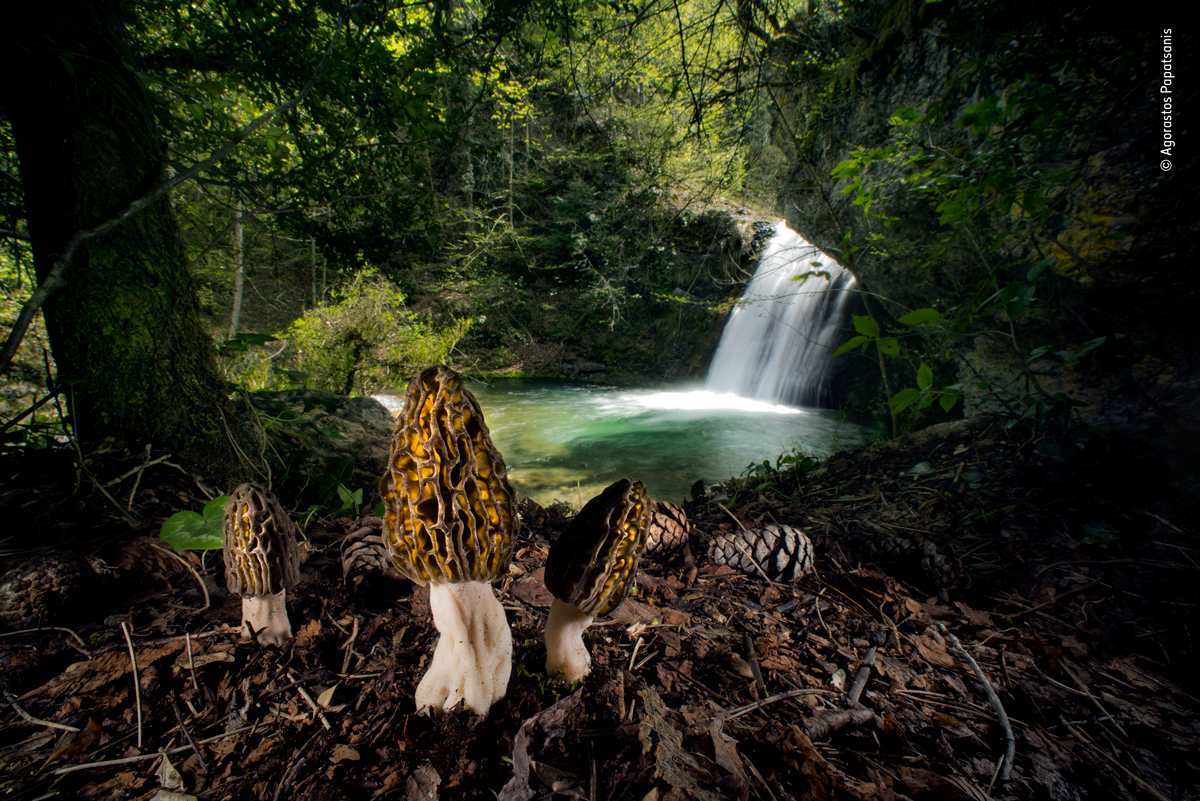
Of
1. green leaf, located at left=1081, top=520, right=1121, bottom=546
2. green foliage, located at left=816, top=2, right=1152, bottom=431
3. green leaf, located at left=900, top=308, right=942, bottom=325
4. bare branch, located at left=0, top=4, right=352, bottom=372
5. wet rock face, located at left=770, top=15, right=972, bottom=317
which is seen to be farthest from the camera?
wet rock face, located at left=770, top=15, right=972, bottom=317

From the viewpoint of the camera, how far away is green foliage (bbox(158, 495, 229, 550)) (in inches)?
55.9

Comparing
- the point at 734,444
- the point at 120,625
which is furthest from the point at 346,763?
the point at 734,444

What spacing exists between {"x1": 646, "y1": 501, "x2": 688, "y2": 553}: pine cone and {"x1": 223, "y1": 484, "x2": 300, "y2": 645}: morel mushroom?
1538mm

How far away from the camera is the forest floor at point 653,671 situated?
1106mm

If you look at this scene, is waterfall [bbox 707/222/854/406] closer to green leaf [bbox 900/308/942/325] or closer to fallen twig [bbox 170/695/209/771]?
green leaf [bbox 900/308/942/325]

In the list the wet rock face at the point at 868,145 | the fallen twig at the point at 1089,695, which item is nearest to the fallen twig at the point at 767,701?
the fallen twig at the point at 1089,695

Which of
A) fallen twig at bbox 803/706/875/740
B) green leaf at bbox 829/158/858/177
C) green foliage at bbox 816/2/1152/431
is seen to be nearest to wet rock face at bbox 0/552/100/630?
fallen twig at bbox 803/706/875/740

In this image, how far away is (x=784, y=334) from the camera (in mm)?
10352

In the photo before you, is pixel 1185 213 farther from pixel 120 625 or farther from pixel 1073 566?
pixel 120 625

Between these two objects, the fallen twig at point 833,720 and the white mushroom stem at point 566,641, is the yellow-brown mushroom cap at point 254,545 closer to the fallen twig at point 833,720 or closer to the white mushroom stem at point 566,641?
the white mushroom stem at point 566,641

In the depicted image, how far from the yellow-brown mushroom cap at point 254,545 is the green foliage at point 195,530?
98 mm

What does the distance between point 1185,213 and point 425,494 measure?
13.5 feet

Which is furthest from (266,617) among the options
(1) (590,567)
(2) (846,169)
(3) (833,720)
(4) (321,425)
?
(2) (846,169)

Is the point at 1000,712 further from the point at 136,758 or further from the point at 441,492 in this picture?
the point at 136,758
